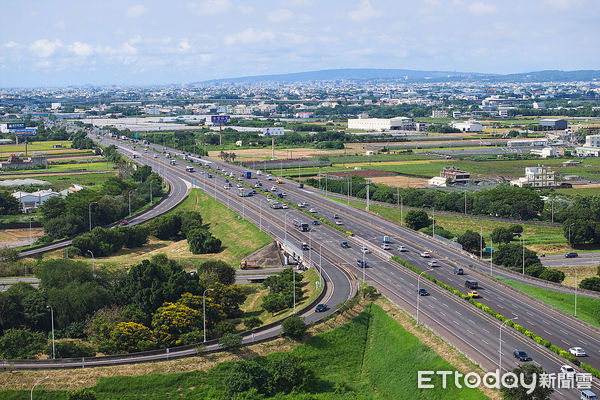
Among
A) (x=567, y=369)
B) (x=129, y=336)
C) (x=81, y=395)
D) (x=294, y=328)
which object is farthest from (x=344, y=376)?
(x=81, y=395)

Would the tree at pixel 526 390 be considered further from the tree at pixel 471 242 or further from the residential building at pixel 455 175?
the residential building at pixel 455 175

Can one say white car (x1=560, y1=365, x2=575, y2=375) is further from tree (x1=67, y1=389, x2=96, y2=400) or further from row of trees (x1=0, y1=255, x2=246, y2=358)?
tree (x1=67, y1=389, x2=96, y2=400)

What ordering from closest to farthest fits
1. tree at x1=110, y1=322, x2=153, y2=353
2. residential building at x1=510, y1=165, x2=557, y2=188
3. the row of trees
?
A: tree at x1=110, y1=322, x2=153, y2=353, the row of trees, residential building at x1=510, y1=165, x2=557, y2=188

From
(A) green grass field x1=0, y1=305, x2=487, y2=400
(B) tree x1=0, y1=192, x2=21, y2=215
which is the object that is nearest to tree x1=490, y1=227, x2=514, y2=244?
(A) green grass field x1=0, y1=305, x2=487, y2=400

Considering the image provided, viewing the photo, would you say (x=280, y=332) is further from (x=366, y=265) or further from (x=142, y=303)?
(x=366, y=265)

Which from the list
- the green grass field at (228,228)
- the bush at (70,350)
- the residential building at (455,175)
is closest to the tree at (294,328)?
the bush at (70,350)

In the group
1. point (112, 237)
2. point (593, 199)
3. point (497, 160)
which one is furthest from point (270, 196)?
point (497, 160)
